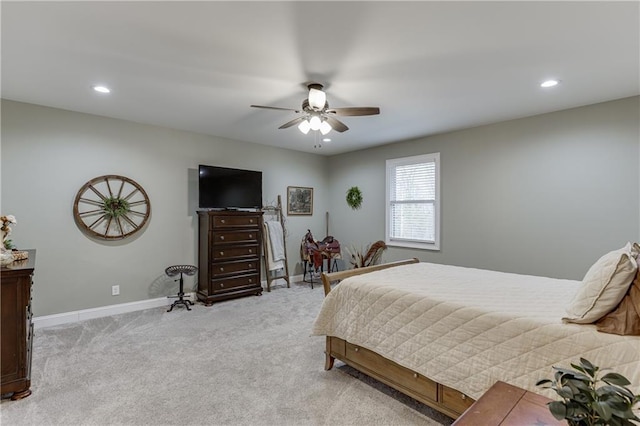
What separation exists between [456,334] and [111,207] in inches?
164

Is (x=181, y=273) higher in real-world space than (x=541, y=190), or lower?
lower

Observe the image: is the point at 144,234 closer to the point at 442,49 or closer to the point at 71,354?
the point at 71,354

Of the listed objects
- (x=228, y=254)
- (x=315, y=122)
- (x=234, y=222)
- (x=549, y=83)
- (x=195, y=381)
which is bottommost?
(x=195, y=381)

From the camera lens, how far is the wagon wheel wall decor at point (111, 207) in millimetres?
3857

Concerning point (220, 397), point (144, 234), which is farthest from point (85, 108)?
point (220, 397)

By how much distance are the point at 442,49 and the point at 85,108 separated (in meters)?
3.89

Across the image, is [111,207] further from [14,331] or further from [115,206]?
[14,331]

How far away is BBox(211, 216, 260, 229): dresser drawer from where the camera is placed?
456 cm

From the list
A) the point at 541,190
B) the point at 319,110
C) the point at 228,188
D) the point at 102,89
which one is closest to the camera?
the point at 319,110

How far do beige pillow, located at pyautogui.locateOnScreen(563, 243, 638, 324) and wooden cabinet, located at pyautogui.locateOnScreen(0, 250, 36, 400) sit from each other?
11.4 ft

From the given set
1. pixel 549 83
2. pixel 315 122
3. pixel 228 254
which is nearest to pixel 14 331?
pixel 228 254

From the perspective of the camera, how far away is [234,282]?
15.5 feet

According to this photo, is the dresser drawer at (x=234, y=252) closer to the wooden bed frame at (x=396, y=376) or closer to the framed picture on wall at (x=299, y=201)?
the framed picture on wall at (x=299, y=201)

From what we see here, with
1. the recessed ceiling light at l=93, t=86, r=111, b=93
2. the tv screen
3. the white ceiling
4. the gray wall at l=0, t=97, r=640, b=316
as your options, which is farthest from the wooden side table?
the tv screen
